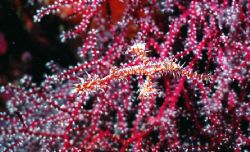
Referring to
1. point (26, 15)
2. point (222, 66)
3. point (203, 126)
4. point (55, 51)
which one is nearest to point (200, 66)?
point (222, 66)

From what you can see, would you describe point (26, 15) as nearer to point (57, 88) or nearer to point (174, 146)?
point (57, 88)

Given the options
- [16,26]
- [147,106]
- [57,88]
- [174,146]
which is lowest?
[174,146]

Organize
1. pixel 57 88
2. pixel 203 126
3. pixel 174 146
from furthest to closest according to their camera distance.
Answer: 1. pixel 57 88
2. pixel 203 126
3. pixel 174 146

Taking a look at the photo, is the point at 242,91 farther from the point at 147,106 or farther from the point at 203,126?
the point at 147,106

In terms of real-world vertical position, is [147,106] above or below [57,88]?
below

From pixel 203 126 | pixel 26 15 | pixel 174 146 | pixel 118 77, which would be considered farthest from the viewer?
pixel 26 15

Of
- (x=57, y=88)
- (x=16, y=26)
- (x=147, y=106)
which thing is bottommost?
(x=147, y=106)

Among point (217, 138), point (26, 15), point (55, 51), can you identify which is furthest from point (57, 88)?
point (217, 138)

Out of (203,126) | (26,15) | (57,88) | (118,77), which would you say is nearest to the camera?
(118,77)

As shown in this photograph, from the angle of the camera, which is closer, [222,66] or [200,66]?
[222,66]
